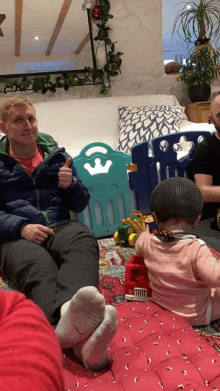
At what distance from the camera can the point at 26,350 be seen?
0.94ft

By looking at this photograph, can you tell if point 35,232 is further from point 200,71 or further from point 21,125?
point 200,71

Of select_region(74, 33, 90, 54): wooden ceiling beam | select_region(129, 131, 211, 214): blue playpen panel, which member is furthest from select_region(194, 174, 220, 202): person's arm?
select_region(74, 33, 90, 54): wooden ceiling beam

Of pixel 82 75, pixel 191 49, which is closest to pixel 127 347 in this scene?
pixel 82 75

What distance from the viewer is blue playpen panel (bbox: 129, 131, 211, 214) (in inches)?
68.0

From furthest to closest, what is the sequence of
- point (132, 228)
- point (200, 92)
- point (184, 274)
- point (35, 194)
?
point (200, 92), point (132, 228), point (35, 194), point (184, 274)

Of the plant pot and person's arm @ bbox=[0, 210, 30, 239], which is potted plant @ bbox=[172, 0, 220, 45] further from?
person's arm @ bbox=[0, 210, 30, 239]

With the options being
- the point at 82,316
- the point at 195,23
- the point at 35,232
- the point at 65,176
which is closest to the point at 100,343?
the point at 82,316

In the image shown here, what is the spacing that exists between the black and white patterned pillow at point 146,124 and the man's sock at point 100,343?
5.59 feet

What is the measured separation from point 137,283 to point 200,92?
2386 mm

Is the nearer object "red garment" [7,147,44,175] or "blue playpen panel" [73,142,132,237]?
"red garment" [7,147,44,175]

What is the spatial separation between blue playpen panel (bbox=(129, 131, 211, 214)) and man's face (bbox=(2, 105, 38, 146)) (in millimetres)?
605

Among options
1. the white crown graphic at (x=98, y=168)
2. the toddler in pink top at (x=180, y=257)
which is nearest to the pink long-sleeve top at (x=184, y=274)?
the toddler in pink top at (x=180, y=257)

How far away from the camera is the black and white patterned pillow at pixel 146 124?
231cm

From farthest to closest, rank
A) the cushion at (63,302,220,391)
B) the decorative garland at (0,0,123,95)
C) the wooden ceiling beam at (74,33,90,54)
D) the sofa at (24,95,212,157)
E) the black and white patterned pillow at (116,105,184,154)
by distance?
the wooden ceiling beam at (74,33,90,54), the decorative garland at (0,0,123,95), the sofa at (24,95,212,157), the black and white patterned pillow at (116,105,184,154), the cushion at (63,302,220,391)
